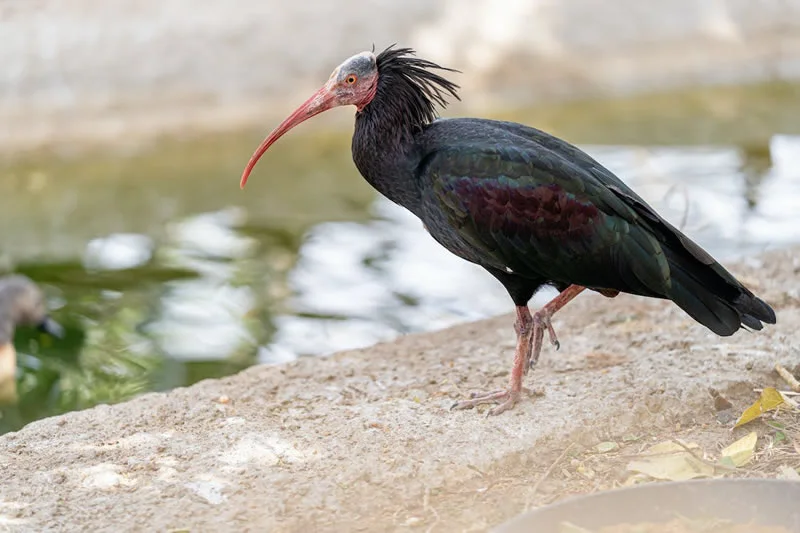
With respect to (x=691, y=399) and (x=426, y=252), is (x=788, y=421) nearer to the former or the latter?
(x=691, y=399)

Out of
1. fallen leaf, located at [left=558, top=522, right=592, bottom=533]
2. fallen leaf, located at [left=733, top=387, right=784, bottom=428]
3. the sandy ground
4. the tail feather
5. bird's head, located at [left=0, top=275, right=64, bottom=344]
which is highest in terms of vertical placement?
the tail feather

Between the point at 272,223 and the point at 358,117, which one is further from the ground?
the point at 358,117

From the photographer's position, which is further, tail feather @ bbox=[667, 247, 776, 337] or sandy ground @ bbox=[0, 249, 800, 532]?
tail feather @ bbox=[667, 247, 776, 337]

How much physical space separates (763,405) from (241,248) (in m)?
5.08

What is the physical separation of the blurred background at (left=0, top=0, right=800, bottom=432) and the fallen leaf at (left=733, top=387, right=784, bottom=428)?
120 inches

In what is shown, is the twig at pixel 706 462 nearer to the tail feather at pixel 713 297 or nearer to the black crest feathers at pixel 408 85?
the tail feather at pixel 713 297

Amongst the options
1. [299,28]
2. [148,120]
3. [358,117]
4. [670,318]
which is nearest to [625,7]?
[299,28]

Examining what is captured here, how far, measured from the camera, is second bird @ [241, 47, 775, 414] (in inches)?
169

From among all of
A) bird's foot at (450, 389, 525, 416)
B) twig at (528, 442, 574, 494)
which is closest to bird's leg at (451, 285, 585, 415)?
bird's foot at (450, 389, 525, 416)

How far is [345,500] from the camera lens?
3826 mm

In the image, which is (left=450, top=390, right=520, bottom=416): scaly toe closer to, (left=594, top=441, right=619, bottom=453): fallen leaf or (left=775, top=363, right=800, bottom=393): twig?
(left=594, top=441, right=619, bottom=453): fallen leaf

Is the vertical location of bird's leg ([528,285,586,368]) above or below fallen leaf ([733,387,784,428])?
above

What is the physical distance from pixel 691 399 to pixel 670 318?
1400 millimetres

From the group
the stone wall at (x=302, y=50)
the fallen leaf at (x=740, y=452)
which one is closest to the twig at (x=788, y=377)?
the fallen leaf at (x=740, y=452)
